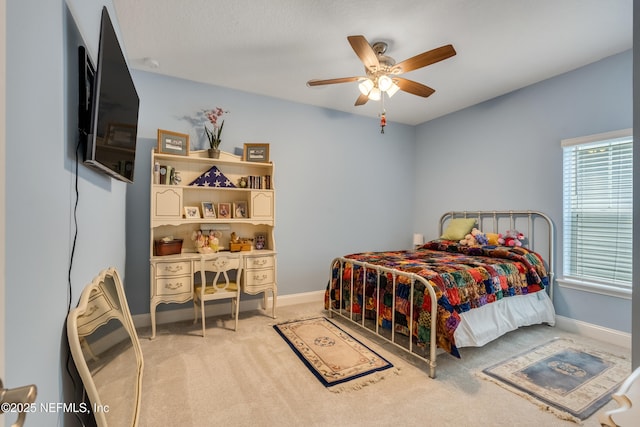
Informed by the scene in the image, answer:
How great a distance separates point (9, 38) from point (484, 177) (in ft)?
14.6

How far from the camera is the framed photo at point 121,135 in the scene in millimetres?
1441

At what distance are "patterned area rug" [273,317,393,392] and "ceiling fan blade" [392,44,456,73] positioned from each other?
7.89ft

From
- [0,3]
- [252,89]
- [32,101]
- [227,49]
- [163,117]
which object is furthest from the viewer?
[252,89]

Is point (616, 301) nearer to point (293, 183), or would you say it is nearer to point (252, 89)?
point (293, 183)

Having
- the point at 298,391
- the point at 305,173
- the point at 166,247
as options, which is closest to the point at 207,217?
the point at 166,247

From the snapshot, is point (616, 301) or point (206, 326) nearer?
point (616, 301)

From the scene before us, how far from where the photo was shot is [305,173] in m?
4.10

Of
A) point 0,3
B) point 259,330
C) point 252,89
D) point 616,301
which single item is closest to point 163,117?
point 252,89

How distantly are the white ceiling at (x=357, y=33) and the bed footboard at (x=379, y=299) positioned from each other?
2035 millimetres

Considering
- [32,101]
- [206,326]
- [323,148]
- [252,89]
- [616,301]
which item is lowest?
[206,326]

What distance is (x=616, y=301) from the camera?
9.29ft

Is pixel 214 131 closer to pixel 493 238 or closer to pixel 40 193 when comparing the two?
pixel 40 193

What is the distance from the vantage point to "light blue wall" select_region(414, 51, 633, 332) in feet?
9.45

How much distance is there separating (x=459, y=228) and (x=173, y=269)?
139 inches
